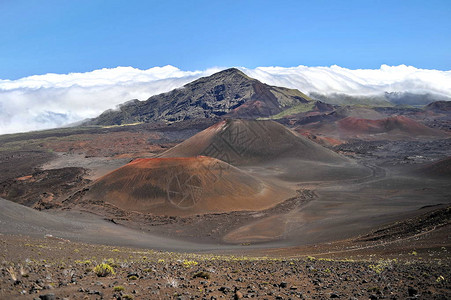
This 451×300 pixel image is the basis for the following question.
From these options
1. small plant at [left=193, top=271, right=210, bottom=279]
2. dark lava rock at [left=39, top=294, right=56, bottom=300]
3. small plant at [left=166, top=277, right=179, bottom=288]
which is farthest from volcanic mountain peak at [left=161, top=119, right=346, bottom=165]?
dark lava rock at [left=39, top=294, right=56, bottom=300]

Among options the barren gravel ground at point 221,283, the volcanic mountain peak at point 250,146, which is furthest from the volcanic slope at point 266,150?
the barren gravel ground at point 221,283

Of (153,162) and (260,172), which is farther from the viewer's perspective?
(260,172)

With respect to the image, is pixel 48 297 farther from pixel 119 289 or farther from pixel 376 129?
pixel 376 129

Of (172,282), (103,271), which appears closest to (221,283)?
(172,282)

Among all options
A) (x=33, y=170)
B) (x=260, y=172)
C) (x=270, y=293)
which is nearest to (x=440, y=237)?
(x=270, y=293)

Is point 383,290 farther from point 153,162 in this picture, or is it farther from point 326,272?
point 153,162
